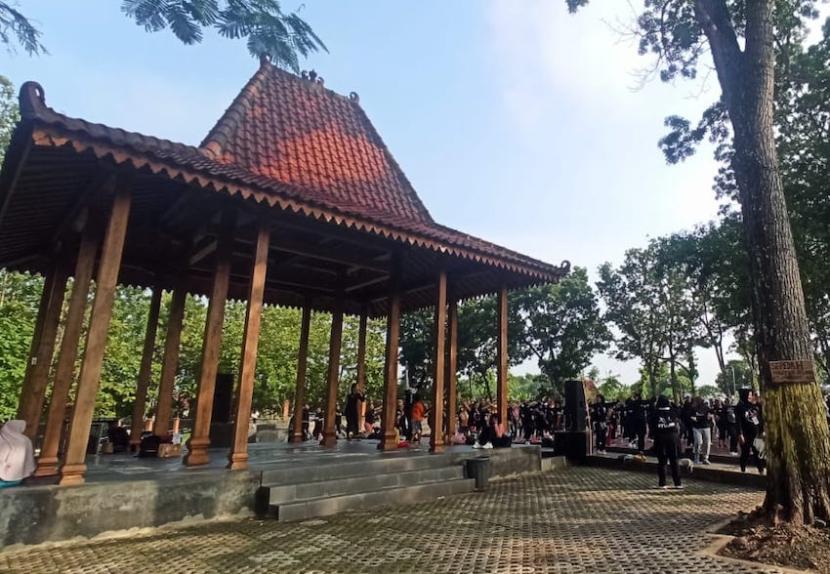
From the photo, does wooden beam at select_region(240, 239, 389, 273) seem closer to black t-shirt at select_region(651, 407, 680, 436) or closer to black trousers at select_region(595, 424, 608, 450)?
black t-shirt at select_region(651, 407, 680, 436)

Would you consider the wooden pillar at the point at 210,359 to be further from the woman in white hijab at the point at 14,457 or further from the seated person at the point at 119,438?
the seated person at the point at 119,438

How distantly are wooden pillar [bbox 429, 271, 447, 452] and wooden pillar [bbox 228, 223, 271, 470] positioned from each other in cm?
365

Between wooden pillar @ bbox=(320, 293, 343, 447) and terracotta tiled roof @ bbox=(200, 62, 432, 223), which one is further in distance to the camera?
wooden pillar @ bbox=(320, 293, 343, 447)

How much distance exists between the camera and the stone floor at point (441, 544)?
4.70 meters

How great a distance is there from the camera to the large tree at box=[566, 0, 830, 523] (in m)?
5.54

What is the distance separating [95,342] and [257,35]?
4767 mm

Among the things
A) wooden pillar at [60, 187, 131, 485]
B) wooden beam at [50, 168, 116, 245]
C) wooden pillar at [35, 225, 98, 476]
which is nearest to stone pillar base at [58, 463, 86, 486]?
wooden pillar at [60, 187, 131, 485]

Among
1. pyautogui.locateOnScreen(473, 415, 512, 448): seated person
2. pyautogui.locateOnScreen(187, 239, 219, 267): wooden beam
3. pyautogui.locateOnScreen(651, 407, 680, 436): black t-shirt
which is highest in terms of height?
pyautogui.locateOnScreen(187, 239, 219, 267): wooden beam

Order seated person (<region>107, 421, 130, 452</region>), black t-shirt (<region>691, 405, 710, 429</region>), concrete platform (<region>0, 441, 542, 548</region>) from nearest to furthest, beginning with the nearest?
concrete platform (<region>0, 441, 542, 548</region>) → seated person (<region>107, 421, 130, 452</region>) → black t-shirt (<region>691, 405, 710, 429</region>)

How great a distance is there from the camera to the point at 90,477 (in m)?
6.25

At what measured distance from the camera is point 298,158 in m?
10.2

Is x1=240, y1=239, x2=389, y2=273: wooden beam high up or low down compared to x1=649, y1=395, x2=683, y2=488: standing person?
up

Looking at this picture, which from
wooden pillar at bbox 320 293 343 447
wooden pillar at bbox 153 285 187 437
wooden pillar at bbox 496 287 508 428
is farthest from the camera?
wooden pillar at bbox 320 293 343 447

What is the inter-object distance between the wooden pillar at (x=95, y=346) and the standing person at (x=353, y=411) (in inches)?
299
